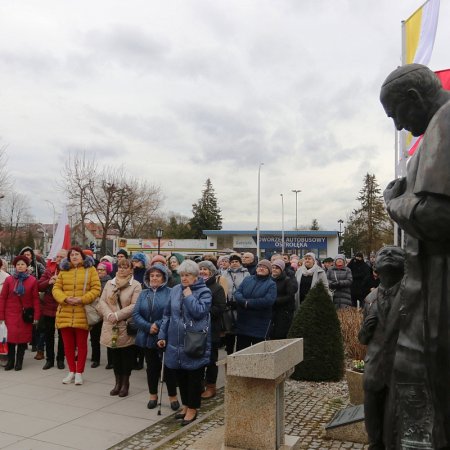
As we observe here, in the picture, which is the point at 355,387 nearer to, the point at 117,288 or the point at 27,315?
the point at 117,288

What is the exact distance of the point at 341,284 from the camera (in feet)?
34.4

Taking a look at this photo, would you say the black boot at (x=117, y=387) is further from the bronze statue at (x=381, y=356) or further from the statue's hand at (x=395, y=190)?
the statue's hand at (x=395, y=190)

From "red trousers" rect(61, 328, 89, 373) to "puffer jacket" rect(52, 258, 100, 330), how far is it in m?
0.10

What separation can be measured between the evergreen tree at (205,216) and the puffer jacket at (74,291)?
238ft

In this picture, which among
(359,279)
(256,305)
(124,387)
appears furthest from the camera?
(359,279)

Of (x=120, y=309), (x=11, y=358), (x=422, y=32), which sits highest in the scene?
(x=422, y=32)

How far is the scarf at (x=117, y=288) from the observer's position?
23.0 feet

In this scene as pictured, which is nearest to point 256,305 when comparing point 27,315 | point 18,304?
point 27,315

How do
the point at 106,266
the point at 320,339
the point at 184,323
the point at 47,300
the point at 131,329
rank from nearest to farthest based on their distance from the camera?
the point at 184,323, the point at 131,329, the point at 320,339, the point at 47,300, the point at 106,266

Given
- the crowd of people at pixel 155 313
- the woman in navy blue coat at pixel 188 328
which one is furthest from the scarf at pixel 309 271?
the woman in navy blue coat at pixel 188 328

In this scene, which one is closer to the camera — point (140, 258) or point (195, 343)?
point (195, 343)

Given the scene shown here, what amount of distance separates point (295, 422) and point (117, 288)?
2.96m

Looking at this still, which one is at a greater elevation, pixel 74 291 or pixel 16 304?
pixel 74 291

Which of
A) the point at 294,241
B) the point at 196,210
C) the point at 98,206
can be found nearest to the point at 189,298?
the point at 98,206
